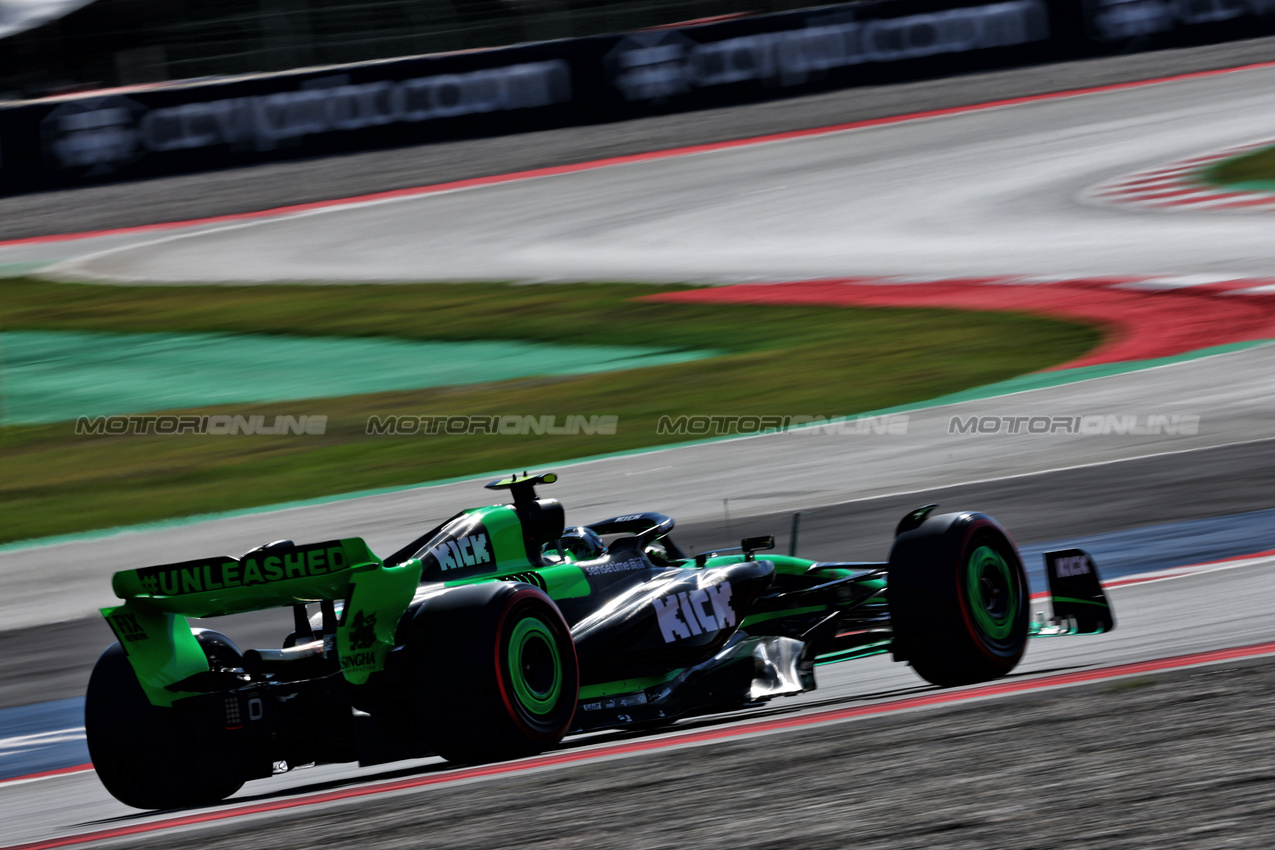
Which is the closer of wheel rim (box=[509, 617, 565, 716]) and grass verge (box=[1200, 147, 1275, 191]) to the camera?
wheel rim (box=[509, 617, 565, 716])

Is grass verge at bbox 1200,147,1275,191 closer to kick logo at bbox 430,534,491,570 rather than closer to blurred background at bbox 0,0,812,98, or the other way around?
blurred background at bbox 0,0,812,98

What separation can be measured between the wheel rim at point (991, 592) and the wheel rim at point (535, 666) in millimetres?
1785

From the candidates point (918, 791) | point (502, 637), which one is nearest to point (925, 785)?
point (918, 791)

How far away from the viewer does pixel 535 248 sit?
2241 cm

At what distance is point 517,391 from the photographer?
52.8ft

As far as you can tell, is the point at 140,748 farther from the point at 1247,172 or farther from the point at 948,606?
Result: the point at 1247,172

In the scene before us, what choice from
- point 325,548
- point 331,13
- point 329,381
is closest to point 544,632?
point 325,548

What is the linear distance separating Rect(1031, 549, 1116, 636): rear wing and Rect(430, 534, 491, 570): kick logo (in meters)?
2.51

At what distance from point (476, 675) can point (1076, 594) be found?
10.4 ft

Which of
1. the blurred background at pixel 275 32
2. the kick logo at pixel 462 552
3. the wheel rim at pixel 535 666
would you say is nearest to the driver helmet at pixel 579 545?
the kick logo at pixel 462 552

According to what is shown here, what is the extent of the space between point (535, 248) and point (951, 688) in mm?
16020

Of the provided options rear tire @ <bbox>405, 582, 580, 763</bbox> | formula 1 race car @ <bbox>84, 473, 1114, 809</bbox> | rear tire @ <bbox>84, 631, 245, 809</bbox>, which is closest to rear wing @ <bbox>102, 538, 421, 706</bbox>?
formula 1 race car @ <bbox>84, 473, 1114, 809</bbox>

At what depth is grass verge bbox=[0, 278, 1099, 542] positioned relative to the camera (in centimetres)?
1401

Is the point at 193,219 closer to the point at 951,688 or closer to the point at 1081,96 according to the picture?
the point at 1081,96
